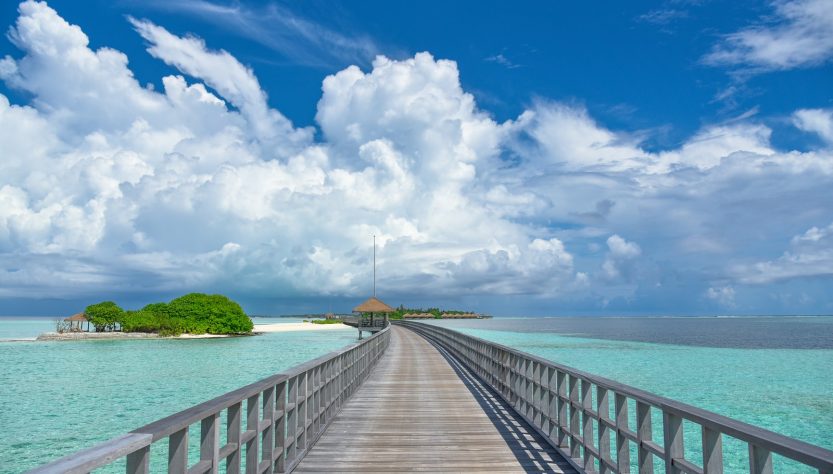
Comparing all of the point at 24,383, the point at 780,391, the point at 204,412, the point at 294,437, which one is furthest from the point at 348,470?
the point at 24,383

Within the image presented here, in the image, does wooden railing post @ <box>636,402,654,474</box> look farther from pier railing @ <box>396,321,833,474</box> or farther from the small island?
the small island

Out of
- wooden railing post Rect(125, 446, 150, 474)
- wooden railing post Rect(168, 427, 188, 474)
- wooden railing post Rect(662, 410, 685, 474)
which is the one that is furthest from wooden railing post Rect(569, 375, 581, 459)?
wooden railing post Rect(125, 446, 150, 474)

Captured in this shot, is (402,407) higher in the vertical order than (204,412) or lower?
lower

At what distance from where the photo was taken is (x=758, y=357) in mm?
50719

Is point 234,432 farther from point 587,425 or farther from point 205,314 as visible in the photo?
point 205,314

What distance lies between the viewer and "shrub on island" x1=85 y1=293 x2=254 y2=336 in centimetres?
7706

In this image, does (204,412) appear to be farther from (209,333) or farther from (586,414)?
(209,333)

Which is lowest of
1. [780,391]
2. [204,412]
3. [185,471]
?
[780,391]

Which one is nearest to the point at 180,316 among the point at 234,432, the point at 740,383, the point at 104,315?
the point at 104,315

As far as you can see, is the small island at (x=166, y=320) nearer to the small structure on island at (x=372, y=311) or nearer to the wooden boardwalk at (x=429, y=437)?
the small structure on island at (x=372, y=311)

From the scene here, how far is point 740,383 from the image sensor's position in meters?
32.5

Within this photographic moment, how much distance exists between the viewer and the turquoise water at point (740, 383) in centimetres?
1995

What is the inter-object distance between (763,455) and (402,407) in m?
8.37

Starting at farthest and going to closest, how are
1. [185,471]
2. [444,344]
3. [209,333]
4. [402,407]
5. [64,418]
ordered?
[209,333]
[444,344]
[64,418]
[402,407]
[185,471]
